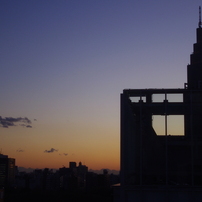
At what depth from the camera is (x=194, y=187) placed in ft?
78.2

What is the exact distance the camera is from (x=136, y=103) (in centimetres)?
2533

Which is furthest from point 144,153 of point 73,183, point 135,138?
point 73,183

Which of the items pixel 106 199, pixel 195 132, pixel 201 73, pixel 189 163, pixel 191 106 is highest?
pixel 201 73

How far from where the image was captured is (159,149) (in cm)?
2455

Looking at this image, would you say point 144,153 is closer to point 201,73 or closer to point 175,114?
point 175,114

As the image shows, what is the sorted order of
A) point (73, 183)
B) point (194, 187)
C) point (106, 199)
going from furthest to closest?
point (73, 183) → point (106, 199) → point (194, 187)

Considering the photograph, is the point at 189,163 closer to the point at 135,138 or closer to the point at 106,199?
the point at 135,138

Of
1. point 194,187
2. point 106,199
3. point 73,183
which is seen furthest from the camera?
point 73,183

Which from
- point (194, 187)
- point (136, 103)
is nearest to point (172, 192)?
point (194, 187)

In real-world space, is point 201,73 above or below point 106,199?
above

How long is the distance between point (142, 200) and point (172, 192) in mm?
1743

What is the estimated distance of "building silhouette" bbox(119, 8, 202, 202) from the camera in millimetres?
24016

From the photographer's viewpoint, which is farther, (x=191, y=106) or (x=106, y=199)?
(x=106, y=199)

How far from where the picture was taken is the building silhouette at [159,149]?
24.0 metres
